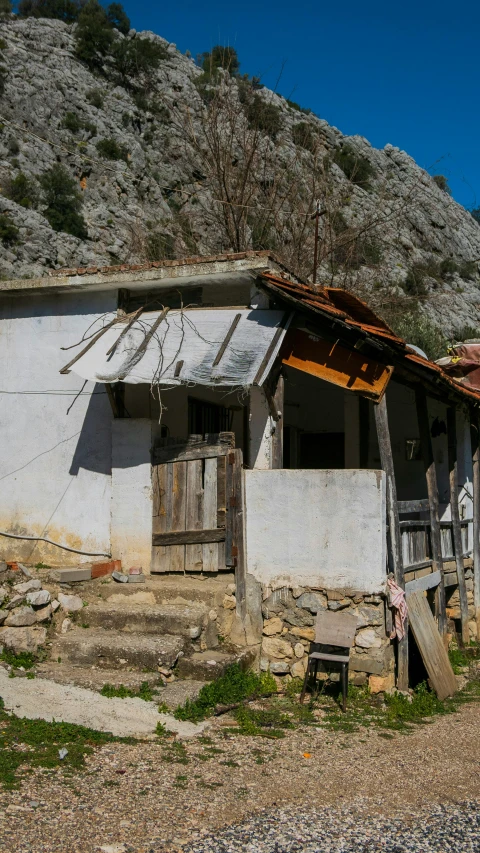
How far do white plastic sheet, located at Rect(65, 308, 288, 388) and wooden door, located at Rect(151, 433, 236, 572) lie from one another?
0.87 metres

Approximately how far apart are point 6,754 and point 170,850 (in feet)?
5.83

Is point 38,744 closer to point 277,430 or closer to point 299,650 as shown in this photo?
point 299,650

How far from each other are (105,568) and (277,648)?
230cm

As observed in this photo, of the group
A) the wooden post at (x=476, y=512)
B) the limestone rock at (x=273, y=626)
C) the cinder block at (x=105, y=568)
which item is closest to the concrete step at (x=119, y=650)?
the cinder block at (x=105, y=568)

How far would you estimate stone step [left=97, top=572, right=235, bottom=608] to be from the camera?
8.36 meters

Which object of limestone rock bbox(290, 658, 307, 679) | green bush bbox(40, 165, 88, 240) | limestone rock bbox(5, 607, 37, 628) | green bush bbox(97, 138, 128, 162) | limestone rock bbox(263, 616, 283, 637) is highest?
green bush bbox(97, 138, 128, 162)

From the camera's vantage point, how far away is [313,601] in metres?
8.18

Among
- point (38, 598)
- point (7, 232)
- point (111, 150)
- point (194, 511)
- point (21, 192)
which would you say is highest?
point (111, 150)

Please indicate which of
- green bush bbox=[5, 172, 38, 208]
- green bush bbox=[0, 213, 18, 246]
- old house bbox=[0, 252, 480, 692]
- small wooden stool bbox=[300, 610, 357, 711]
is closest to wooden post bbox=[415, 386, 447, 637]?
old house bbox=[0, 252, 480, 692]

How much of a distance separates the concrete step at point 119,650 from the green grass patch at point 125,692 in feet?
1.56

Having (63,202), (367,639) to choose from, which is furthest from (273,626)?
(63,202)

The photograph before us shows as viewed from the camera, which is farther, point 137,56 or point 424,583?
point 137,56

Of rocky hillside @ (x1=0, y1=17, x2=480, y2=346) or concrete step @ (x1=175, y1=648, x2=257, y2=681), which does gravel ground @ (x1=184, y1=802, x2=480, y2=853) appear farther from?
rocky hillside @ (x1=0, y1=17, x2=480, y2=346)

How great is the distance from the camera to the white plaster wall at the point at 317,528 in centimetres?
795
